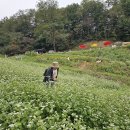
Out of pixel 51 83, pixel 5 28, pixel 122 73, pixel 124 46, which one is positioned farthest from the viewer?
pixel 5 28

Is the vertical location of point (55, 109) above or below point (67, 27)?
below

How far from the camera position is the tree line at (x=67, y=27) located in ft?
326

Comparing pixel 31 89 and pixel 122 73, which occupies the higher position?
pixel 31 89

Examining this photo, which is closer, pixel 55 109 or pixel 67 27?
pixel 55 109

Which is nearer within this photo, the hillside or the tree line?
the hillside

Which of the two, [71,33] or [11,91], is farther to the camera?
[71,33]

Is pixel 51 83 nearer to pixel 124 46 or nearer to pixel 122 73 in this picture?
pixel 122 73

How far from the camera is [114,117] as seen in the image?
13.4 metres

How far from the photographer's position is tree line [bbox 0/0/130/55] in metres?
99.4

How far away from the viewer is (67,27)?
11650cm

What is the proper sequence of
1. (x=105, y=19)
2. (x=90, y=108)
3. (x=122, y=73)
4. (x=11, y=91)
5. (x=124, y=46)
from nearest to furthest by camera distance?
(x=90, y=108), (x=11, y=91), (x=122, y=73), (x=124, y=46), (x=105, y=19)

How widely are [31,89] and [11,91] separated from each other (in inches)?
35.2

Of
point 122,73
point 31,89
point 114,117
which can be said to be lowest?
point 122,73

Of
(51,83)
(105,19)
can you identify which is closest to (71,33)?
(105,19)
